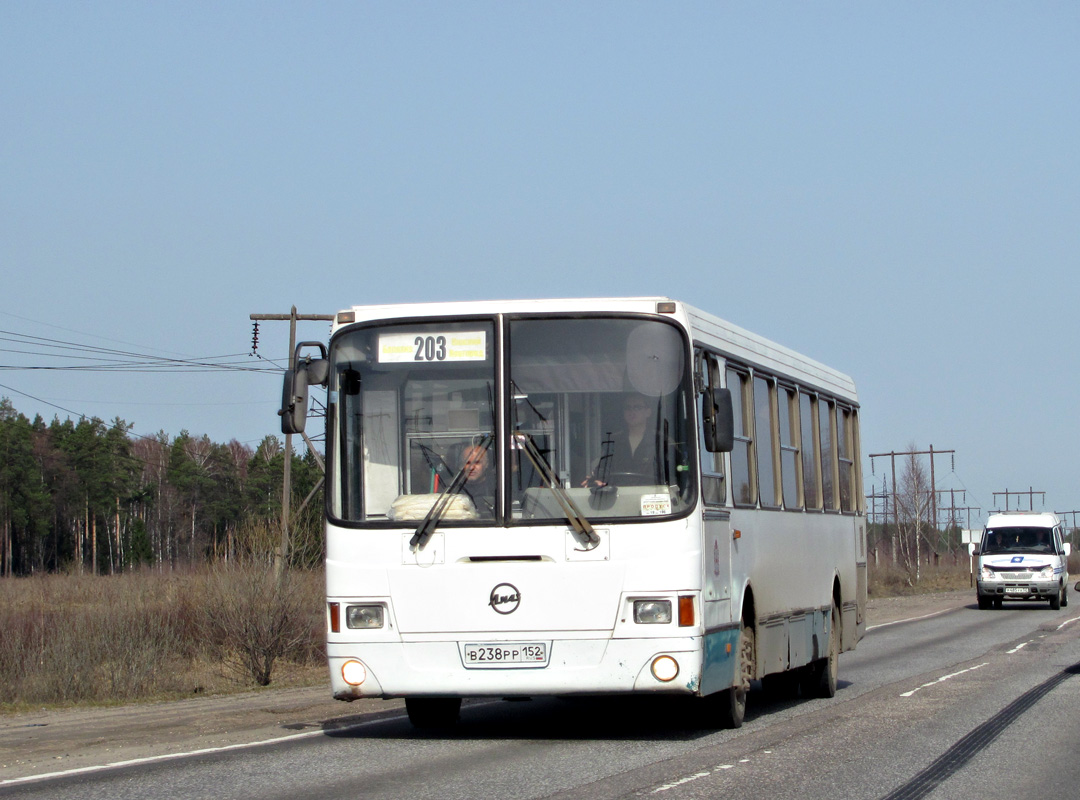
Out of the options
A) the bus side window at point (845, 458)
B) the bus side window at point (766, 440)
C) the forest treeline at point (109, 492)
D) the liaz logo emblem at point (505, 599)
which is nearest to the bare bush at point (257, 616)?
the bus side window at point (845, 458)

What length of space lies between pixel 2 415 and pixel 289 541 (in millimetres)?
114213

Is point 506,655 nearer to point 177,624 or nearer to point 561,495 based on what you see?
point 561,495

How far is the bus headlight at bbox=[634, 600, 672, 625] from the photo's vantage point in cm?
1012

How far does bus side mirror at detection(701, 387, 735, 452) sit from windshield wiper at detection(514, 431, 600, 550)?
1056 millimetres

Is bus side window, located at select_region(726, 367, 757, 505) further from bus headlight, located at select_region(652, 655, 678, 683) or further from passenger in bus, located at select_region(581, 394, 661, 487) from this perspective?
bus headlight, located at select_region(652, 655, 678, 683)

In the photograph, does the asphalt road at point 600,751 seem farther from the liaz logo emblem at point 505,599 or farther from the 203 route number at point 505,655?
the liaz logo emblem at point 505,599

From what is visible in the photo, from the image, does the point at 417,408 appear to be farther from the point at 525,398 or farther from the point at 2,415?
the point at 2,415

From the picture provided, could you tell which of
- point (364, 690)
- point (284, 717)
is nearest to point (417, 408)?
point (364, 690)

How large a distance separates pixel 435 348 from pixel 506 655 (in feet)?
7.28

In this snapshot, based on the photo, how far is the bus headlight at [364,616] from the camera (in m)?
10.5

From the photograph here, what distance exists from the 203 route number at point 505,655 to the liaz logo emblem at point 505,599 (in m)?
0.26

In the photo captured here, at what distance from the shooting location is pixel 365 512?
1060 cm

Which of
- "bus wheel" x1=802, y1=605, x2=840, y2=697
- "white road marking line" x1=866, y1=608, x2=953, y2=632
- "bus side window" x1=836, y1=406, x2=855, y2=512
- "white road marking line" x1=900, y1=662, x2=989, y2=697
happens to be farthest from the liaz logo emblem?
"white road marking line" x1=866, y1=608, x2=953, y2=632

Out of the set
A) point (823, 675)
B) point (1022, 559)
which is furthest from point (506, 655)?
point (1022, 559)
